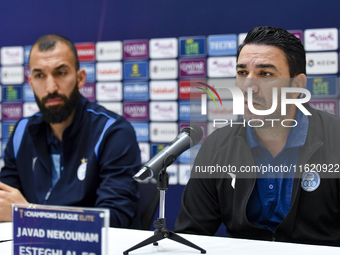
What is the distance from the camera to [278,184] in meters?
1.13

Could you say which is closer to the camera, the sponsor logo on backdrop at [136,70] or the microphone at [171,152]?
the microphone at [171,152]

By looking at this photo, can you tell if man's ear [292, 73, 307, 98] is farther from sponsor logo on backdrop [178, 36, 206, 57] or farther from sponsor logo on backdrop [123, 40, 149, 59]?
sponsor logo on backdrop [123, 40, 149, 59]

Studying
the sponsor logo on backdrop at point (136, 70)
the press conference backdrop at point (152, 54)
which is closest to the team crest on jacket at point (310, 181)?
the press conference backdrop at point (152, 54)

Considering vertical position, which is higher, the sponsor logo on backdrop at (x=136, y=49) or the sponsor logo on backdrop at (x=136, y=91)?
the sponsor logo on backdrop at (x=136, y=49)

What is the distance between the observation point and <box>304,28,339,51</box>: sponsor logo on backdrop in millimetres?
2270

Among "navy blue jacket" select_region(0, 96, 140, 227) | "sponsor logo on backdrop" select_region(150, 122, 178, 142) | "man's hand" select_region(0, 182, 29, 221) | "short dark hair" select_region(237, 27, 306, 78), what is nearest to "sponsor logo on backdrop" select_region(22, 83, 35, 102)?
"sponsor logo on backdrop" select_region(150, 122, 178, 142)

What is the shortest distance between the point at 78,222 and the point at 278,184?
0.67 m

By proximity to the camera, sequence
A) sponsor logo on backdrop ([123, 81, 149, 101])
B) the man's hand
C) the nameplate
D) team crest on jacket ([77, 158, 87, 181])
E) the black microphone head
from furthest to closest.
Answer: sponsor logo on backdrop ([123, 81, 149, 101]), team crest on jacket ([77, 158, 87, 181]), the man's hand, the black microphone head, the nameplate

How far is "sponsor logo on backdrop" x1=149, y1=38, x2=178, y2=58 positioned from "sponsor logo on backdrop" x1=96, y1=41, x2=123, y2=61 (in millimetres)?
242

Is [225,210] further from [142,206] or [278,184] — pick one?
[142,206]

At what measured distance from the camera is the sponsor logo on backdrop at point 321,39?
89.4 inches

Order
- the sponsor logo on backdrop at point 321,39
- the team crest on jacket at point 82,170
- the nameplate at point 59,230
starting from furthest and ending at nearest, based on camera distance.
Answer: the sponsor logo on backdrop at point 321,39 < the team crest on jacket at point 82,170 < the nameplate at point 59,230

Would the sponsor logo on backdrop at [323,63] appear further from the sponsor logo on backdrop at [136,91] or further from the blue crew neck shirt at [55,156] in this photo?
the blue crew neck shirt at [55,156]

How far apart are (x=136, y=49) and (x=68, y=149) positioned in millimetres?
1208
